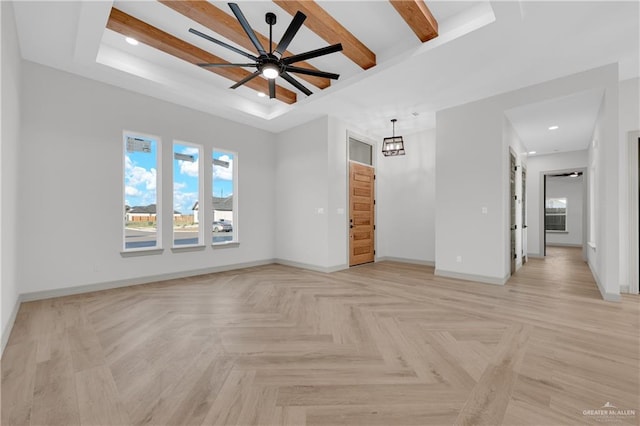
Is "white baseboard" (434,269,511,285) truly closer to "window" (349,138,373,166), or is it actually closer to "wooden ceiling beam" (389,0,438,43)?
"window" (349,138,373,166)

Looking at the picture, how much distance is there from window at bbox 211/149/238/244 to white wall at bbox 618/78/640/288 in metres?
6.68

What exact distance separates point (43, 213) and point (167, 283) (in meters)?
1.93

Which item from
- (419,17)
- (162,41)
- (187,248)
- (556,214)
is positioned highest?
(162,41)

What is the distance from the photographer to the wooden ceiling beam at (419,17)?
293 cm

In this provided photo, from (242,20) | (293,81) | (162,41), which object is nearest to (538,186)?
(293,81)

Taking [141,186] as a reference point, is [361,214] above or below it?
below

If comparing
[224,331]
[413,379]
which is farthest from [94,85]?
[413,379]

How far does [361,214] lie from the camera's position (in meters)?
6.57

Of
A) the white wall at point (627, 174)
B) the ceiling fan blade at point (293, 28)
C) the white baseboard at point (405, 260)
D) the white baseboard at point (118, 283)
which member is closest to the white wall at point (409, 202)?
the white baseboard at point (405, 260)

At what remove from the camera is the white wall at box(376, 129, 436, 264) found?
6656 millimetres

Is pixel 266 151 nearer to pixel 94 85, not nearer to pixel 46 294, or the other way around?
pixel 94 85

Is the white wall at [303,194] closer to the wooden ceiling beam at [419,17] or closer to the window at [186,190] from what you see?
the window at [186,190]

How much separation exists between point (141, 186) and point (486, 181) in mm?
6013

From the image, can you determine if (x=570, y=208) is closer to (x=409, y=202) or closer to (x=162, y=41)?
(x=409, y=202)
